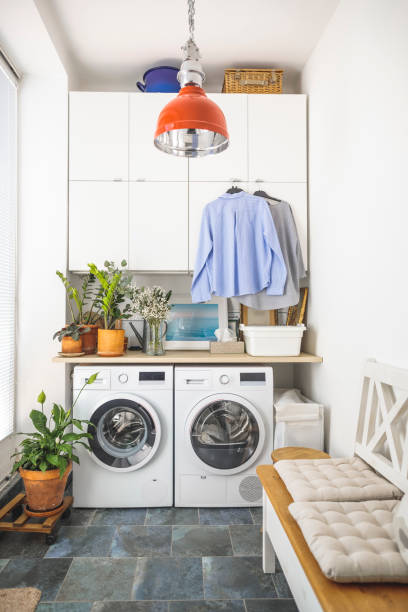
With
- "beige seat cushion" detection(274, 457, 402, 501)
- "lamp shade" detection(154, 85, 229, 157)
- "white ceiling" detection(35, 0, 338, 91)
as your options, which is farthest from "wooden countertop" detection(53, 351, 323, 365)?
"white ceiling" detection(35, 0, 338, 91)

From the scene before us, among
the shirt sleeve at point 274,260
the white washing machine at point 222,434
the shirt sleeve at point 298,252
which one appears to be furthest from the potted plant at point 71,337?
the shirt sleeve at point 298,252

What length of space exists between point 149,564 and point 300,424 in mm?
1138

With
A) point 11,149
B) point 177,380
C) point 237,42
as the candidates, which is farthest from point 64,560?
point 237,42

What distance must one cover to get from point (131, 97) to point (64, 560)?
289cm

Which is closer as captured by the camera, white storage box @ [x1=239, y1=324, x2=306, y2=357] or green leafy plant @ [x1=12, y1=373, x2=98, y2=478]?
green leafy plant @ [x1=12, y1=373, x2=98, y2=478]

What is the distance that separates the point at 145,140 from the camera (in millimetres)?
2902

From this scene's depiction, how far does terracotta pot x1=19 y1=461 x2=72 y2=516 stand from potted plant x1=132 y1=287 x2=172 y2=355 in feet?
3.10

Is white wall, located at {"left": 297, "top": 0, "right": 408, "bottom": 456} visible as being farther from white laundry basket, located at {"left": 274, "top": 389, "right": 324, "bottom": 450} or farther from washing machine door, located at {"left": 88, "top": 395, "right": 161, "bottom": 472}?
washing machine door, located at {"left": 88, "top": 395, "right": 161, "bottom": 472}

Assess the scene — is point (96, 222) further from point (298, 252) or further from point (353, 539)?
point (353, 539)

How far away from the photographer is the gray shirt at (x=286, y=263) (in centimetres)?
280

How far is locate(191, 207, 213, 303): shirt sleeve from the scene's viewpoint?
9.25 ft

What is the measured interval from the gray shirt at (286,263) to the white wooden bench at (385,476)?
0.96 m

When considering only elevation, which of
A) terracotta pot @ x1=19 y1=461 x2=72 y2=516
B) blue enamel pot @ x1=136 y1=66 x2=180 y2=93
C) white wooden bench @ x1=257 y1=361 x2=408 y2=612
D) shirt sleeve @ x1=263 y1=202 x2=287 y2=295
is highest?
blue enamel pot @ x1=136 y1=66 x2=180 y2=93

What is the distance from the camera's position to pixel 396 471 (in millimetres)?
1602
